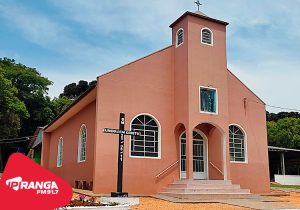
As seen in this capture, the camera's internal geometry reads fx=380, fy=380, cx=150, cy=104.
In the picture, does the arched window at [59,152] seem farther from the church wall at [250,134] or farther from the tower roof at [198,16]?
the church wall at [250,134]

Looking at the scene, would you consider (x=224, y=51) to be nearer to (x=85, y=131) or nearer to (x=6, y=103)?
(x=85, y=131)

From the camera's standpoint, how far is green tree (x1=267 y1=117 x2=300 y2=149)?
123 feet

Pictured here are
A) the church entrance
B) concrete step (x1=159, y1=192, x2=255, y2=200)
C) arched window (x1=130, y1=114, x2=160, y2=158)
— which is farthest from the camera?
the church entrance

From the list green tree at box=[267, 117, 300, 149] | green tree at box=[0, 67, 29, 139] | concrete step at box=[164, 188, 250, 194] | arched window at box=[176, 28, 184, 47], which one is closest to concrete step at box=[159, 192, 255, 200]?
concrete step at box=[164, 188, 250, 194]

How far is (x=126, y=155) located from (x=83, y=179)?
10.4ft

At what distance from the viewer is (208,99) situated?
17266 millimetres

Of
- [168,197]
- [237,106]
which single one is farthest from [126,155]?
[237,106]

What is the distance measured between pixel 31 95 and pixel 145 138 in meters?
30.8

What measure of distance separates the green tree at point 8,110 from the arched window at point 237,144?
22.5 m

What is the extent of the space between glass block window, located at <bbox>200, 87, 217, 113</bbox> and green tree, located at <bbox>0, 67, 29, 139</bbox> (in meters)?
22.2

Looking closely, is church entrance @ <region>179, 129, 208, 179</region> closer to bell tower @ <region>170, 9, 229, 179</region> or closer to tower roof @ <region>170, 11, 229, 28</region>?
bell tower @ <region>170, 9, 229, 179</region>

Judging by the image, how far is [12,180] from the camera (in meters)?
5.11

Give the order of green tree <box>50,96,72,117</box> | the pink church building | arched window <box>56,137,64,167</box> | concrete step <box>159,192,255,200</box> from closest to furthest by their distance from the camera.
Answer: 1. concrete step <box>159,192,255,200</box>
2. the pink church building
3. arched window <box>56,137,64,167</box>
4. green tree <box>50,96,72,117</box>

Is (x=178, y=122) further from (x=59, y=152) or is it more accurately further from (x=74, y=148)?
(x=59, y=152)
